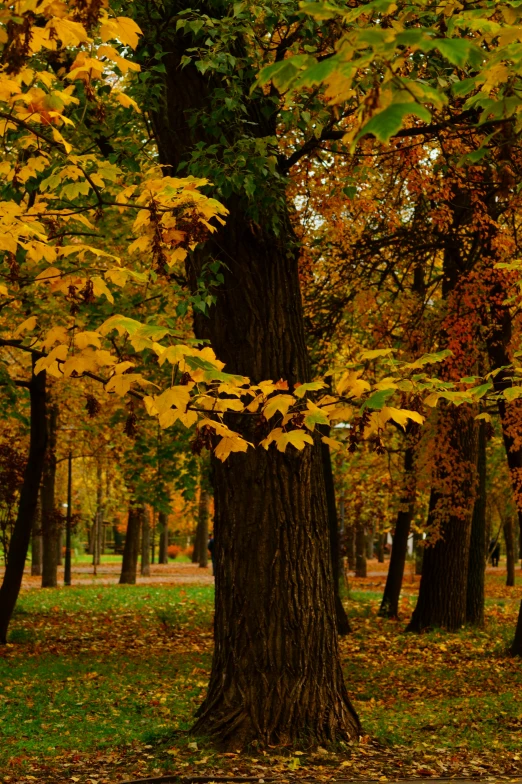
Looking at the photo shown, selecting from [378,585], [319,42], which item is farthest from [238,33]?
[378,585]

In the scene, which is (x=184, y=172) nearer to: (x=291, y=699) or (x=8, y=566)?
(x=291, y=699)

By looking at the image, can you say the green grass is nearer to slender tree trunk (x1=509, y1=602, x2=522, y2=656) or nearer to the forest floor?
the forest floor

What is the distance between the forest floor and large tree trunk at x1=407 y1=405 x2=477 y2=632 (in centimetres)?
51

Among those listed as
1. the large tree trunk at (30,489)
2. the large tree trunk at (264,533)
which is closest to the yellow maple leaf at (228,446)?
the large tree trunk at (264,533)

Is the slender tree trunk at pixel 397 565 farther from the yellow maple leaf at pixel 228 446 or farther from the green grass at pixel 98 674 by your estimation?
the yellow maple leaf at pixel 228 446

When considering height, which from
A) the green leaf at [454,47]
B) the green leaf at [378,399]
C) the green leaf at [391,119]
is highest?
the green leaf at [454,47]

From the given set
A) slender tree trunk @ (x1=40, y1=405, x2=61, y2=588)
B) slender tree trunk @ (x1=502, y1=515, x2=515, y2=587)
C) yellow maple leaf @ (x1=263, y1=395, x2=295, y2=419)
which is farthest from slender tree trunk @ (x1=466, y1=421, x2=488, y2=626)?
slender tree trunk @ (x1=502, y1=515, x2=515, y2=587)

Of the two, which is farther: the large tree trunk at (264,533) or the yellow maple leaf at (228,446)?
the large tree trunk at (264,533)

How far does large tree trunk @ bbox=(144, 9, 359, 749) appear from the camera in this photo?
681 cm

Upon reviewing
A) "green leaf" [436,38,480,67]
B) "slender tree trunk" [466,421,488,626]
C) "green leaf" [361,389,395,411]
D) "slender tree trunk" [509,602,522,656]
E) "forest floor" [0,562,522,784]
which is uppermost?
"green leaf" [436,38,480,67]

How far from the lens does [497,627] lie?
15742 mm

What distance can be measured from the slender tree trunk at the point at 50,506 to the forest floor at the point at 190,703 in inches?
117

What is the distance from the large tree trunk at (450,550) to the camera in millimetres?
13914

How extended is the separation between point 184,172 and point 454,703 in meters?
6.00
